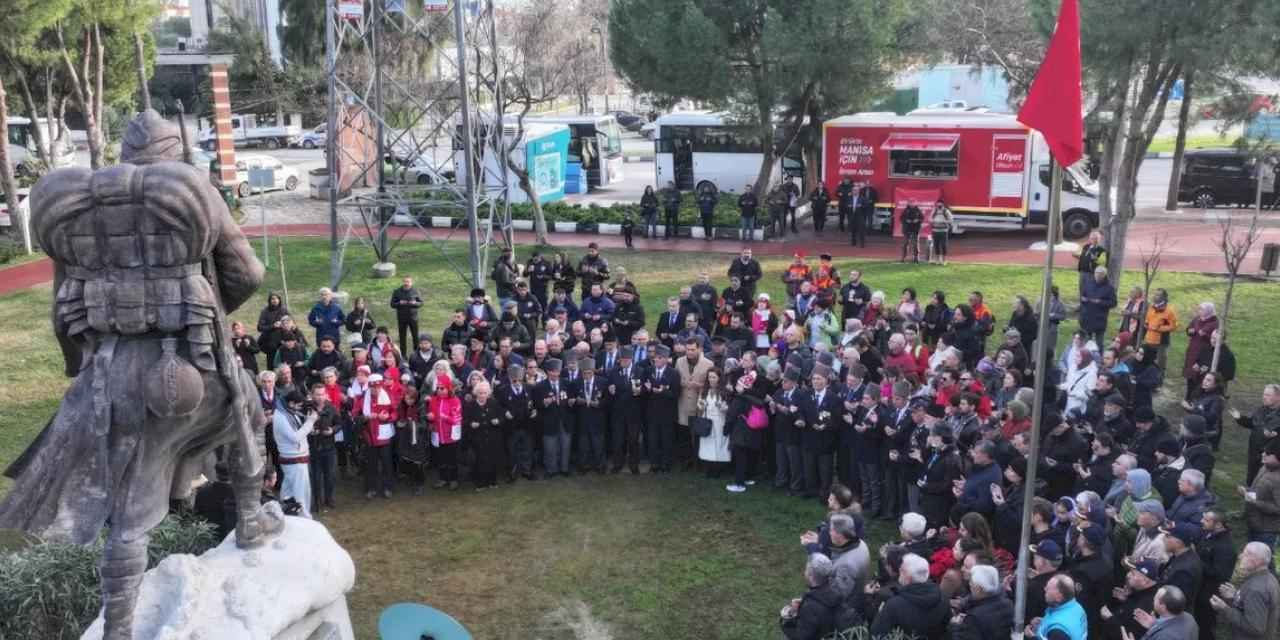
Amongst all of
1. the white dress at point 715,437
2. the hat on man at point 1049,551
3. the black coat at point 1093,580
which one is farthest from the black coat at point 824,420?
the hat on man at point 1049,551

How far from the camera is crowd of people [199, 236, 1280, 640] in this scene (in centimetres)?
765

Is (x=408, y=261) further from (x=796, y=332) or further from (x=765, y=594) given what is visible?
(x=765, y=594)

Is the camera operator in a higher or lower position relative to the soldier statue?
lower

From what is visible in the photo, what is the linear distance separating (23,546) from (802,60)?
20451mm

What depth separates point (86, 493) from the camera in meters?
6.82

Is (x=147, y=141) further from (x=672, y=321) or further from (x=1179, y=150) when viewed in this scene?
(x=1179, y=150)

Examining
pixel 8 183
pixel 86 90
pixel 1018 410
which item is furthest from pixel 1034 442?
pixel 86 90

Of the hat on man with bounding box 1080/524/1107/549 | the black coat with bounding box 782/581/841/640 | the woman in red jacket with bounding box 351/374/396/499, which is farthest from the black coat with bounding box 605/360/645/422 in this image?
the hat on man with bounding box 1080/524/1107/549

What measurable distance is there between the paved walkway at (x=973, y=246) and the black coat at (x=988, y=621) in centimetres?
1679

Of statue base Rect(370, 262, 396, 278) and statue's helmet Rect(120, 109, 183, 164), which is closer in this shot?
statue's helmet Rect(120, 109, 183, 164)

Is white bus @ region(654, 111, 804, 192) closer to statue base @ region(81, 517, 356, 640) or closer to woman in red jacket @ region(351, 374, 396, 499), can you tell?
woman in red jacket @ region(351, 374, 396, 499)

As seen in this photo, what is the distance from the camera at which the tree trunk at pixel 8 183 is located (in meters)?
25.4

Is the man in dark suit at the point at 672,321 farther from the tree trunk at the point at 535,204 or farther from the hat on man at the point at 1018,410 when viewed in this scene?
the tree trunk at the point at 535,204

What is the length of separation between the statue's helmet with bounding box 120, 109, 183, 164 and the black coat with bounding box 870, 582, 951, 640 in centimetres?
536
